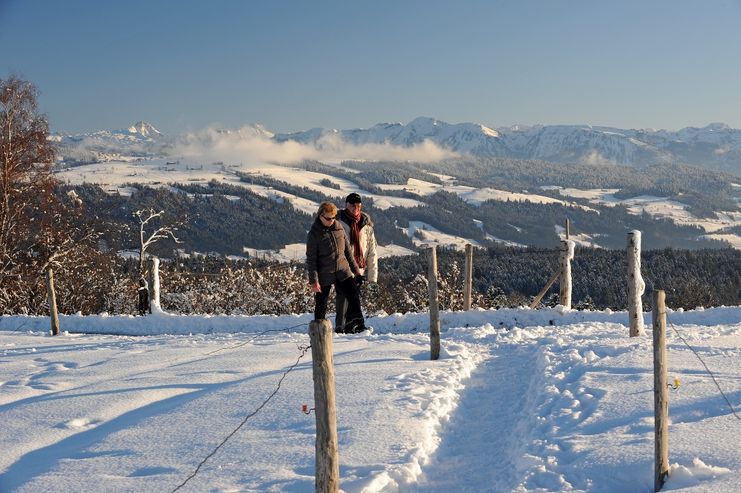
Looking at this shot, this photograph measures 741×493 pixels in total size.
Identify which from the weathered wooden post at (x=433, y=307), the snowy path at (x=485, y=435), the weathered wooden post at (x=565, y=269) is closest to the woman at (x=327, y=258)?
the weathered wooden post at (x=433, y=307)

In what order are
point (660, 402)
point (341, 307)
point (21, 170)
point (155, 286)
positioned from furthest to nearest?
point (21, 170) < point (155, 286) < point (341, 307) < point (660, 402)

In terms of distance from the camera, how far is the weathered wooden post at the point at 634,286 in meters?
10.4

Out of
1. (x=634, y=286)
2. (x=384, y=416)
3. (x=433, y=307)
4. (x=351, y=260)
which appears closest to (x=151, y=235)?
(x=351, y=260)

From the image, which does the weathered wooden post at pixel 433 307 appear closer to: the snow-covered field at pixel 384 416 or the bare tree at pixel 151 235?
the snow-covered field at pixel 384 416

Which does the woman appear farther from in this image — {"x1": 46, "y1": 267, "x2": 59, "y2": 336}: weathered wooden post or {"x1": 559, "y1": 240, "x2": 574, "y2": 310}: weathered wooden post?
{"x1": 46, "y1": 267, "x2": 59, "y2": 336}: weathered wooden post

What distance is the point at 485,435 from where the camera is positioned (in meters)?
6.06

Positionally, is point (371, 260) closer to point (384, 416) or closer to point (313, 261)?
point (313, 261)

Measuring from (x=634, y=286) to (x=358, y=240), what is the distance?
4843 mm

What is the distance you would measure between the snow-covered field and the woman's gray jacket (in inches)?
44.2

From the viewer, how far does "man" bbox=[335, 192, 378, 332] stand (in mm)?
10656

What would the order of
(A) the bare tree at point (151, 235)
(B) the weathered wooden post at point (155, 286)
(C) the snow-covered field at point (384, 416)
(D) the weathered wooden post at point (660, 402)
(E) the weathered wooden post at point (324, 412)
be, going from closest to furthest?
(E) the weathered wooden post at point (324, 412) < (D) the weathered wooden post at point (660, 402) < (C) the snow-covered field at point (384, 416) < (B) the weathered wooden post at point (155, 286) < (A) the bare tree at point (151, 235)

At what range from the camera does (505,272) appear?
273 feet

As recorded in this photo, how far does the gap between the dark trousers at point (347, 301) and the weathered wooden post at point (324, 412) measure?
19.2 ft

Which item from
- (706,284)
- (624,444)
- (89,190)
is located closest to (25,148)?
(624,444)
